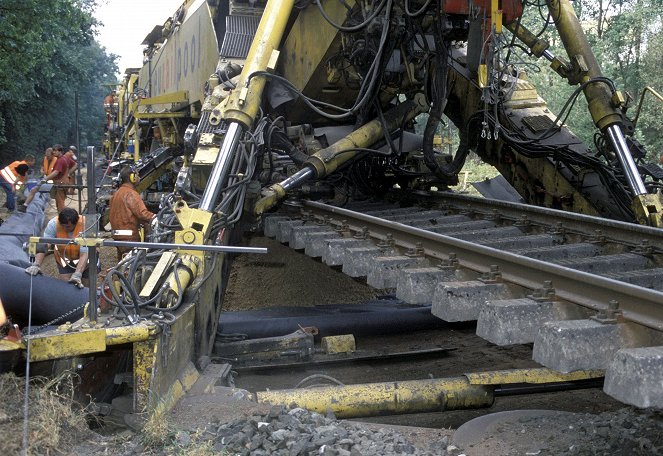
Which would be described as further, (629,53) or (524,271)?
(629,53)

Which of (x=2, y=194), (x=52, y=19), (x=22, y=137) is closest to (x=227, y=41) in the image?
(x=52, y=19)

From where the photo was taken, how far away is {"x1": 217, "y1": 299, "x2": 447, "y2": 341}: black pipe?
7.73 m

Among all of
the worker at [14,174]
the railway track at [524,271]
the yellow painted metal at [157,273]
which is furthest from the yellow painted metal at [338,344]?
the worker at [14,174]

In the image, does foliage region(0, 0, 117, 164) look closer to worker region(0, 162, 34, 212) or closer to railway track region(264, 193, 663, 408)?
worker region(0, 162, 34, 212)

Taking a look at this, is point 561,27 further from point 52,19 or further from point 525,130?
point 52,19

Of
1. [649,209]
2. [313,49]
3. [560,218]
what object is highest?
[313,49]

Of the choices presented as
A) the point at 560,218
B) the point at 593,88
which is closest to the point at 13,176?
the point at 593,88

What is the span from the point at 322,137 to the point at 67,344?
16.9ft

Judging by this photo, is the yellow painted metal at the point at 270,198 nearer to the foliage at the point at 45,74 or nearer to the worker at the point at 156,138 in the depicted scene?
the worker at the point at 156,138

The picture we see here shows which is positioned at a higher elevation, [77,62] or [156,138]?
[77,62]

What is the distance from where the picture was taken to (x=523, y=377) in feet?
18.8

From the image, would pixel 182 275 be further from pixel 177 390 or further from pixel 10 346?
pixel 10 346

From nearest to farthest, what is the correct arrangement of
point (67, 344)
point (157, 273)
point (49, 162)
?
point (67, 344) < point (157, 273) < point (49, 162)

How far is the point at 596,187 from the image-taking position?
864 centimetres
